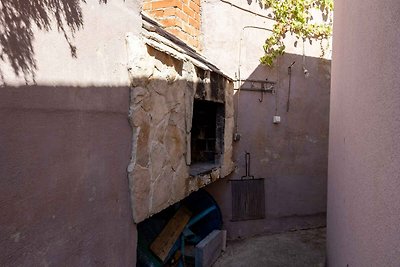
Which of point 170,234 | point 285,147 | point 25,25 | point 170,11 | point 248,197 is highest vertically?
point 170,11

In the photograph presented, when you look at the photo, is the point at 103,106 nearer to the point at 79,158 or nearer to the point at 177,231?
the point at 79,158

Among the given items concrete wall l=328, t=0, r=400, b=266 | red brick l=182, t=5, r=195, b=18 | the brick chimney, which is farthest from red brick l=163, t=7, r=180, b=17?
concrete wall l=328, t=0, r=400, b=266

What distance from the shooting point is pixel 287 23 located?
18.8ft

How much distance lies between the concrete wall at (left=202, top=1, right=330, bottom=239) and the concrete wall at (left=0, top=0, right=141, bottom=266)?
10.6ft

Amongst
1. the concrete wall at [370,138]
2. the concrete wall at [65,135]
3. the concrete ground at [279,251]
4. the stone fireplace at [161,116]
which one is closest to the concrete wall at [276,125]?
the concrete ground at [279,251]

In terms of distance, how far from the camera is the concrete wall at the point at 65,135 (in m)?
1.47

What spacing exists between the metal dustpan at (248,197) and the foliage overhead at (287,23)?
186 centimetres

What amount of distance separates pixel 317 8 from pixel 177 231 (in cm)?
457

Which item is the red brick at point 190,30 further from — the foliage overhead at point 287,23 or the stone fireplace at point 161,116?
the foliage overhead at point 287,23

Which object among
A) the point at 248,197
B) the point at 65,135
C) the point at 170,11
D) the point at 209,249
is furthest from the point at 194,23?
the point at 65,135

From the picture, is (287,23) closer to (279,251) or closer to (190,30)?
(190,30)

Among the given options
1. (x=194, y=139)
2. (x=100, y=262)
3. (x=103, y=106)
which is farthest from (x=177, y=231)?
(x=103, y=106)

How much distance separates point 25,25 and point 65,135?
23.0 inches

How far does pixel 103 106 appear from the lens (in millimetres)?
2113
